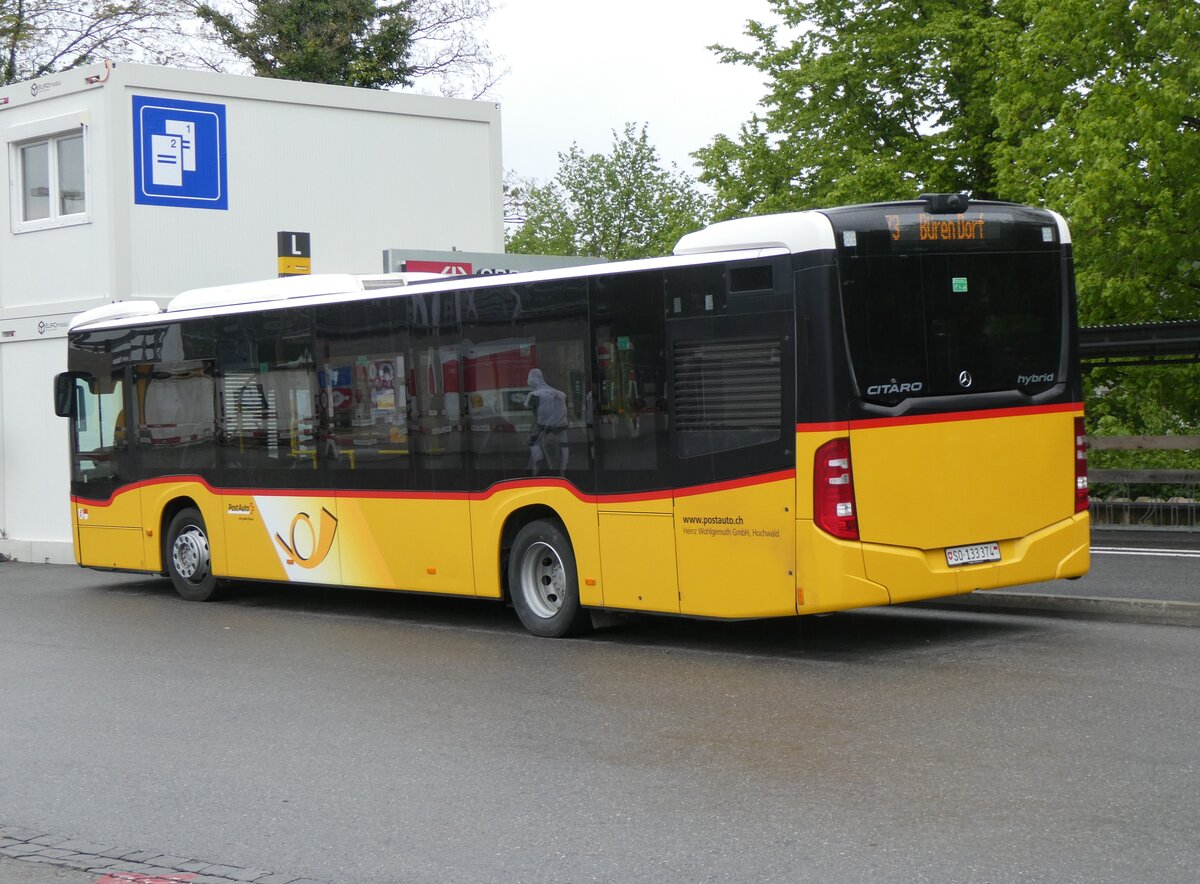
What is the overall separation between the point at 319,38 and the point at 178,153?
2514cm

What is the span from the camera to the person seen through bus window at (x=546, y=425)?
1259 cm

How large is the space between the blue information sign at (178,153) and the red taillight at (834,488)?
13.9 m

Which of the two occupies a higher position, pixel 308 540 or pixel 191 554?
pixel 308 540

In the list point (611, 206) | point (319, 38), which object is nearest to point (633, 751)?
point (319, 38)

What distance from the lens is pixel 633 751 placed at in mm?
8266

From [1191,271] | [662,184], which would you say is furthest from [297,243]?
[662,184]

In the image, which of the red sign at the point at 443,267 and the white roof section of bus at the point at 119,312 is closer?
the white roof section of bus at the point at 119,312

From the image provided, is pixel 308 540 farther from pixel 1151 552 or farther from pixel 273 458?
pixel 1151 552

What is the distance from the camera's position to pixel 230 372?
637 inches

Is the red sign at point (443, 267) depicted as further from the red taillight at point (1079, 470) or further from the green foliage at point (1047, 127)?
the red taillight at point (1079, 470)

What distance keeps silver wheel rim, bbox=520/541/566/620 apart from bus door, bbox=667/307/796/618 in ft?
5.14

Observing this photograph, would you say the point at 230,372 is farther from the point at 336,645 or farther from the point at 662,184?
the point at 662,184

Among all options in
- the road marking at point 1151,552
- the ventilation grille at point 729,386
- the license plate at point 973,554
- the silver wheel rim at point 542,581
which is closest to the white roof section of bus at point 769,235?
the ventilation grille at point 729,386

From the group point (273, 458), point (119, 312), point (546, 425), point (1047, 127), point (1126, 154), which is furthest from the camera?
point (1047, 127)
